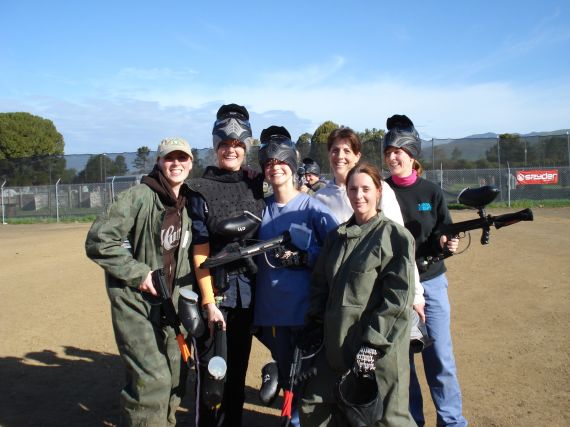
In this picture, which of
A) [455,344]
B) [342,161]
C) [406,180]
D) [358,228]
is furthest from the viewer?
[455,344]

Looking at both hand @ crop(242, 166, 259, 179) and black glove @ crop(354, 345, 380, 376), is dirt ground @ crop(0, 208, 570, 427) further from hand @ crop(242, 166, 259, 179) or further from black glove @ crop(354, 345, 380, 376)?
hand @ crop(242, 166, 259, 179)

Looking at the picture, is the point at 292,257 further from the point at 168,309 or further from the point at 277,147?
the point at 168,309

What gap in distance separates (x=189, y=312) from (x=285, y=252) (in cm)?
70

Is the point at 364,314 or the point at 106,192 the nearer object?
the point at 364,314

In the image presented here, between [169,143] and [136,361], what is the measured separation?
4.91 ft

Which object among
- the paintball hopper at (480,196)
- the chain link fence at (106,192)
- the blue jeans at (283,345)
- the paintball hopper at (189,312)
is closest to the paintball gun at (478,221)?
the paintball hopper at (480,196)

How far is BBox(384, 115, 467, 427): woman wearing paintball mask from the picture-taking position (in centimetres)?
403

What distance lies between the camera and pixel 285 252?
344cm

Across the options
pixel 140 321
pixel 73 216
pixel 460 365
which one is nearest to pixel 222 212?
pixel 140 321

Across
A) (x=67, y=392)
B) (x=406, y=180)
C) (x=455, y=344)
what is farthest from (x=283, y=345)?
(x=455, y=344)

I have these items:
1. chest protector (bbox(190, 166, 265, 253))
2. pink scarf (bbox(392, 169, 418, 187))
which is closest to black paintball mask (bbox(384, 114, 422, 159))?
pink scarf (bbox(392, 169, 418, 187))

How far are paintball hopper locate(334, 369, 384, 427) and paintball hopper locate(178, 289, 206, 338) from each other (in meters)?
0.94

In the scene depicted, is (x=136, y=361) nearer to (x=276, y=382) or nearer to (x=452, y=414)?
(x=276, y=382)

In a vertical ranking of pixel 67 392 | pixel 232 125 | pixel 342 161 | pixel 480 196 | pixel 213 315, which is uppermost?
pixel 232 125
